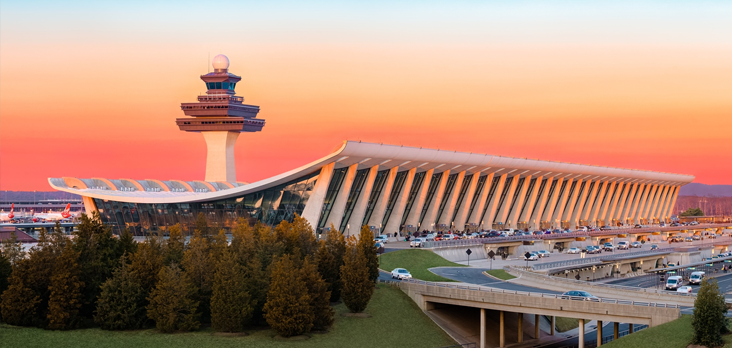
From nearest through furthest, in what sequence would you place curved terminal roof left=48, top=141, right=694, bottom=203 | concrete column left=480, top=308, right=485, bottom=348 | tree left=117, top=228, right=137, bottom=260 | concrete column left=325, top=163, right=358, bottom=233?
tree left=117, top=228, right=137, bottom=260
concrete column left=480, top=308, right=485, bottom=348
curved terminal roof left=48, top=141, right=694, bottom=203
concrete column left=325, top=163, right=358, bottom=233

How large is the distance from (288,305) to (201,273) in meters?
6.70

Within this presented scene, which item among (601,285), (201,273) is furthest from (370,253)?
(601,285)

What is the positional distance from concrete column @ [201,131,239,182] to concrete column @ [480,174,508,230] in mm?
46238

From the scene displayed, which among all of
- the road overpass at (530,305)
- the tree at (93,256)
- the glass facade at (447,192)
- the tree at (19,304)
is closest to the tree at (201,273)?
the tree at (93,256)

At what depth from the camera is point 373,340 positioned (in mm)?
50062

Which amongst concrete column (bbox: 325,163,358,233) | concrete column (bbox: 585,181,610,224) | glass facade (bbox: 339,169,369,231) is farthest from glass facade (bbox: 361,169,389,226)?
concrete column (bbox: 585,181,610,224)

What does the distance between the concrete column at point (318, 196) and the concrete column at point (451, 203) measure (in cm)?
2745

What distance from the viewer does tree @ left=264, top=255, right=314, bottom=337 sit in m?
47.2

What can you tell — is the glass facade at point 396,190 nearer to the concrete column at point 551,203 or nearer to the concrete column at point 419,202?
the concrete column at point 419,202

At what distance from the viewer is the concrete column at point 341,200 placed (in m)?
92.7

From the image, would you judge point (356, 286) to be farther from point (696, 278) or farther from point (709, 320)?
point (696, 278)

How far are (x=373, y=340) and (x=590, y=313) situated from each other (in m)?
12.7

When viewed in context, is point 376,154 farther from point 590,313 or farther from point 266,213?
point 590,313

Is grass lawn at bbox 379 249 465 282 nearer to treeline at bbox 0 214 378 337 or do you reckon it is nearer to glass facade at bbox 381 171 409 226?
treeline at bbox 0 214 378 337
